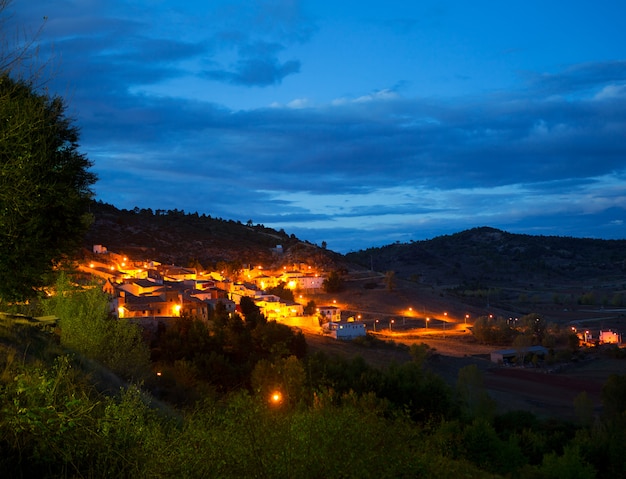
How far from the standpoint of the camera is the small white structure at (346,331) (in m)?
51.3

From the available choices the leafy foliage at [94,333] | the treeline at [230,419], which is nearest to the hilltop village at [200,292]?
the treeline at [230,419]

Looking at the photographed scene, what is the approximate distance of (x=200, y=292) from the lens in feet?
172

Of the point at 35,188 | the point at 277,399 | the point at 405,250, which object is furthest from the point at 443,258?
the point at 35,188

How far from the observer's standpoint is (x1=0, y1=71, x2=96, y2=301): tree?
1192 centimetres

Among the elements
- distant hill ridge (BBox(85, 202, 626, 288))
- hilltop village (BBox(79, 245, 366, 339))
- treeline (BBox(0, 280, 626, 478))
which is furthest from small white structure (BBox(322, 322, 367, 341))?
distant hill ridge (BBox(85, 202, 626, 288))

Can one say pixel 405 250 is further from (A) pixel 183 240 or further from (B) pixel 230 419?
(B) pixel 230 419

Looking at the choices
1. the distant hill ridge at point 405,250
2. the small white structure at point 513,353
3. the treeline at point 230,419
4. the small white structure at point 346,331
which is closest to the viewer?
the treeline at point 230,419

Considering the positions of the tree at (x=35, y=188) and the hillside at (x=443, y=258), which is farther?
the hillside at (x=443, y=258)

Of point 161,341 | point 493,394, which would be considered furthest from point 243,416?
point 493,394

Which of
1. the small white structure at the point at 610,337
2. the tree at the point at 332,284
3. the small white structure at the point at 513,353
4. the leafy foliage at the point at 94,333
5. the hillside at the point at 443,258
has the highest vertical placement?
the hillside at the point at 443,258

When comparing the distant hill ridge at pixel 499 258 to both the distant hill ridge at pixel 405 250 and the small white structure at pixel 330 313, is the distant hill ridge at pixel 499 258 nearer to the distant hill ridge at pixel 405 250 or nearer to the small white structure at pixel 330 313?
the distant hill ridge at pixel 405 250

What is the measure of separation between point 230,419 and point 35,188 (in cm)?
775

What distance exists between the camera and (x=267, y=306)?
58344 millimetres

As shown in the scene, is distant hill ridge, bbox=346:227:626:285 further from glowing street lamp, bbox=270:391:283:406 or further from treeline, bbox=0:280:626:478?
glowing street lamp, bbox=270:391:283:406
